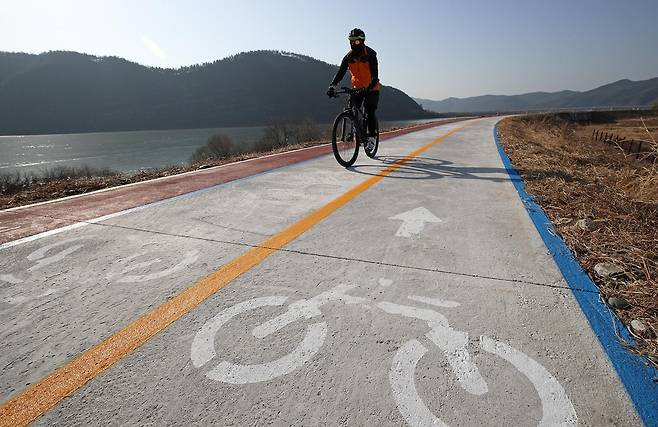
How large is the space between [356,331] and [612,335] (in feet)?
4.17

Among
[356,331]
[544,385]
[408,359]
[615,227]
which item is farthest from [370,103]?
[544,385]

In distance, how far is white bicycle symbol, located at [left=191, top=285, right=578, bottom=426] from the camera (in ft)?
4.24

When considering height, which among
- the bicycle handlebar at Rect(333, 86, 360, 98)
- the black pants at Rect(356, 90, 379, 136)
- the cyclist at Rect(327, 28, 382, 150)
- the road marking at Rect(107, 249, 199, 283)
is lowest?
the road marking at Rect(107, 249, 199, 283)

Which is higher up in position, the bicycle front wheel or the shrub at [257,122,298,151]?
the shrub at [257,122,298,151]

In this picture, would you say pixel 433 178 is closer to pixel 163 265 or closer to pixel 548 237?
pixel 548 237

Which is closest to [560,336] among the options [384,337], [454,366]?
[454,366]

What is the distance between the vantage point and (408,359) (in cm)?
153

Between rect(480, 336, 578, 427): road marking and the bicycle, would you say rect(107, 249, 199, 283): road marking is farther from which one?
the bicycle

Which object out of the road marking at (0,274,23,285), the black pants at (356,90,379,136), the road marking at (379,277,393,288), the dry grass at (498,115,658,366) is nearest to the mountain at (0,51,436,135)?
the black pants at (356,90,379,136)

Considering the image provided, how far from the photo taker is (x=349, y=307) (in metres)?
1.92

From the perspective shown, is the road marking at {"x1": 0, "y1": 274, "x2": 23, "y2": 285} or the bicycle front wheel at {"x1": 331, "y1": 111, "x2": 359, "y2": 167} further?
the bicycle front wheel at {"x1": 331, "y1": 111, "x2": 359, "y2": 167}

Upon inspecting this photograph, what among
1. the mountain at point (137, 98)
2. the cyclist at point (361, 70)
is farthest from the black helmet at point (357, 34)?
the mountain at point (137, 98)

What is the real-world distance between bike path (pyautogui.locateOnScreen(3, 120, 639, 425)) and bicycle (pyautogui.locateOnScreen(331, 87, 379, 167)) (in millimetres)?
3368

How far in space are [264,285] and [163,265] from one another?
83 centimetres
